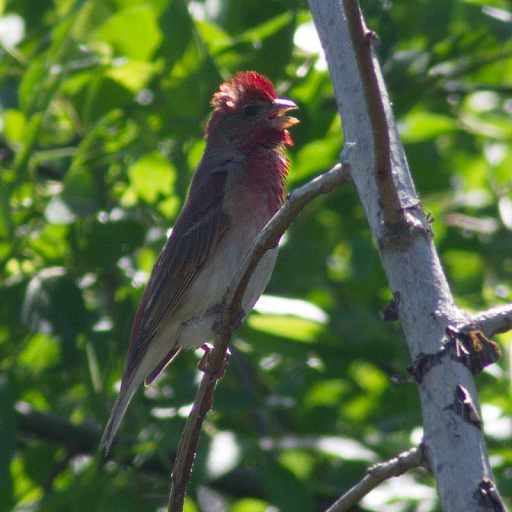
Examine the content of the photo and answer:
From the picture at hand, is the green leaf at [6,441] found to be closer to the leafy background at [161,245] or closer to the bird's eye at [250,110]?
the leafy background at [161,245]

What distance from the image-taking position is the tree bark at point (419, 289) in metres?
2.12

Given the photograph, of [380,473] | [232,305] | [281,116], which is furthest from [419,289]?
[281,116]

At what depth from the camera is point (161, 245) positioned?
→ 5.56m

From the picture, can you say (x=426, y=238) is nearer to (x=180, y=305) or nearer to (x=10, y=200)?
(x=180, y=305)

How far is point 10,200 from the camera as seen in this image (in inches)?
206

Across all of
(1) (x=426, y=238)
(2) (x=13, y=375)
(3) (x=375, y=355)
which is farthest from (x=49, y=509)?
(1) (x=426, y=238)

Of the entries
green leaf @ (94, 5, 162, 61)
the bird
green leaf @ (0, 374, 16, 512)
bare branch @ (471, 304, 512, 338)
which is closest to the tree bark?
bare branch @ (471, 304, 512, 338)

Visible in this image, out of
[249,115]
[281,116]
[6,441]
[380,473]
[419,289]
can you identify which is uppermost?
[249,115]

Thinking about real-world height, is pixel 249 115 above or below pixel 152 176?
above

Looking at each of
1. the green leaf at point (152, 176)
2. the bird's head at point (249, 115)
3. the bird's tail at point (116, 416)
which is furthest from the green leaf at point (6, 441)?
the bird's head at point (249, 115)

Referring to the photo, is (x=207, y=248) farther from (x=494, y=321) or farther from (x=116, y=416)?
(x=494, y=321)

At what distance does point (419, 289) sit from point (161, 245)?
334cm

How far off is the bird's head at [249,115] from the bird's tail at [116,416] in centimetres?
182

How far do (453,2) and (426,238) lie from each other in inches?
140
